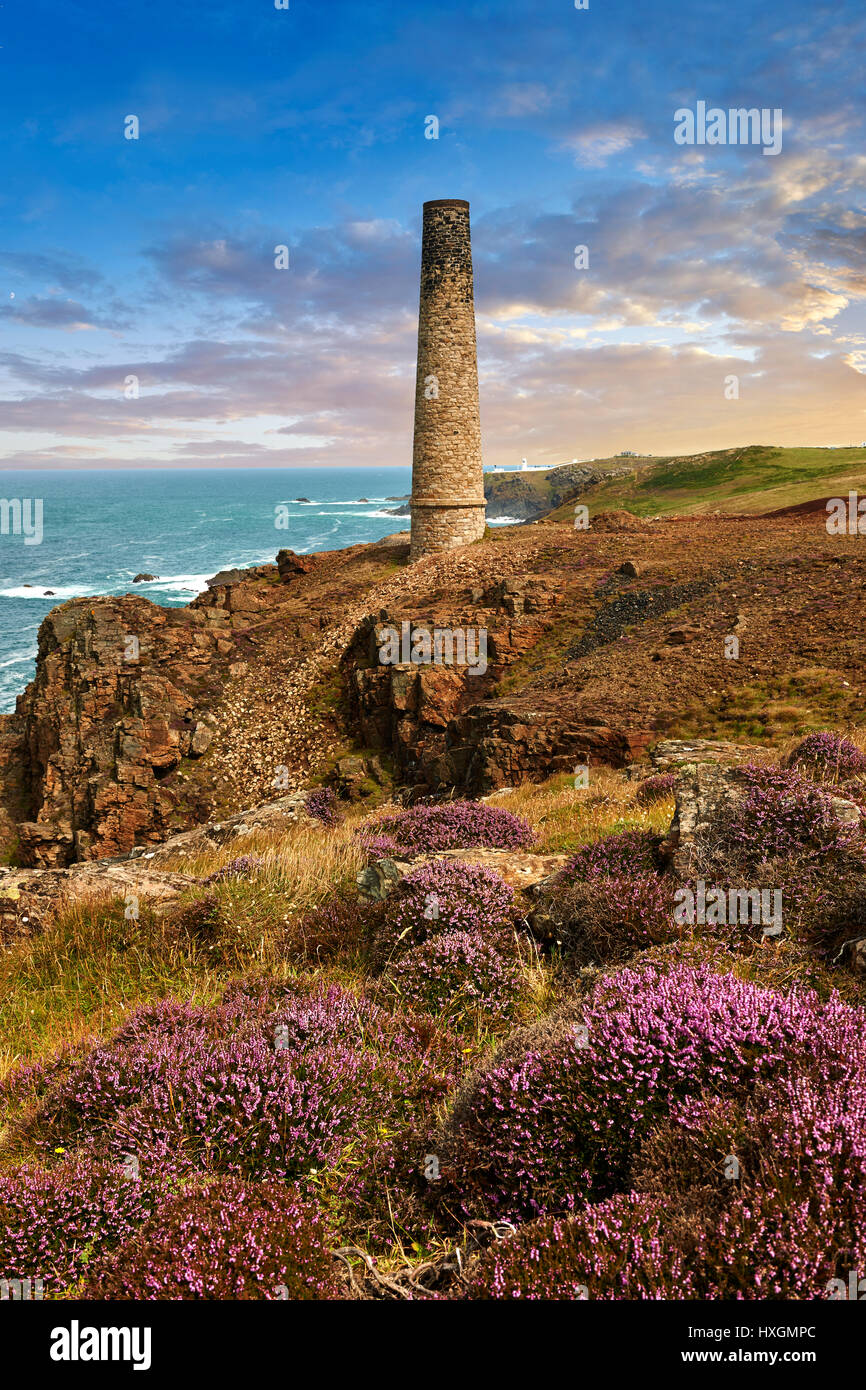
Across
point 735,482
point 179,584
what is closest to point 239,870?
point 735,482

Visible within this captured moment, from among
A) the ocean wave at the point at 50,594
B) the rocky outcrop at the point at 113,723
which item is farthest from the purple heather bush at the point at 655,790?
the ocean wave at the point at 50,594

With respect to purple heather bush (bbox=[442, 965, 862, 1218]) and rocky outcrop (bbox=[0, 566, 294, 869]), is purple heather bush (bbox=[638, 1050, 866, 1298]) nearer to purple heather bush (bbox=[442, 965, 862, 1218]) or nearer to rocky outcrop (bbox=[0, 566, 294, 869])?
purple heather bush (bbox=[442, 965, 862, 1218])

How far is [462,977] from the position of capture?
524 centimetres

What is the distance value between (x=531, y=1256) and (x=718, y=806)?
159 inches

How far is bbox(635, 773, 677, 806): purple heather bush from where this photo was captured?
912 cm

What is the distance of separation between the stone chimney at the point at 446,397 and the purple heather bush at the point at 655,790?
24.6 metres

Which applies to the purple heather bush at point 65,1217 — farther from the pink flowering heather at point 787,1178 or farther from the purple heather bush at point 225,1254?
the pink flowering heather at point 787,1178

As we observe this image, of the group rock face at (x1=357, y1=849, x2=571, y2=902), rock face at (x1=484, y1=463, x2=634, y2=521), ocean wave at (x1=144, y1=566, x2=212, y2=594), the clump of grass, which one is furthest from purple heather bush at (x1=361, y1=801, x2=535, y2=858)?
rock face at (x1=484, y1=463, x2=634, y2=521)

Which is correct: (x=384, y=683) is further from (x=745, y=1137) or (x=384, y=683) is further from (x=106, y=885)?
(x=745, y=1137)

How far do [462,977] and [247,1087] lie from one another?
1.84 meters

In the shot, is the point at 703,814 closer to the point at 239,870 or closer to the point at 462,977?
the point at 462,977

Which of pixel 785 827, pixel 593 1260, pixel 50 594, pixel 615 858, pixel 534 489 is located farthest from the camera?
pixel 534 489

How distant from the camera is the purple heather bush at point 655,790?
9.12 meters

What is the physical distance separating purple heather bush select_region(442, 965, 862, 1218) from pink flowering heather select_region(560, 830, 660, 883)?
7.93 ft
